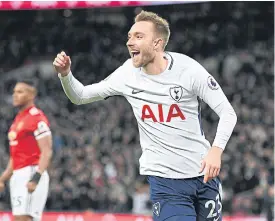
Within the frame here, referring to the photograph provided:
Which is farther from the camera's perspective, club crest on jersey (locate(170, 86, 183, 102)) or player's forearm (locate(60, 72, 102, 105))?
player's forearm (locate(60, 72, 102, 105))

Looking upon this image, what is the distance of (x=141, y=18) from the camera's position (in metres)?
5.04

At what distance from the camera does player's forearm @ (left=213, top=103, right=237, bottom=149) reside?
4.73m

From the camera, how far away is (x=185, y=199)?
4969 millimetres

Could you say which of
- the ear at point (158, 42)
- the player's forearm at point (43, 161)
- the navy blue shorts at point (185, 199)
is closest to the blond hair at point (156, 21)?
the ear at point (158, 42)

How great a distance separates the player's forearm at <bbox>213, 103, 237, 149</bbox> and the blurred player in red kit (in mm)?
3113

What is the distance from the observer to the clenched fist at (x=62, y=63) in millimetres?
4848

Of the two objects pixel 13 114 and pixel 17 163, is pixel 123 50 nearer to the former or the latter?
pixel 13 114

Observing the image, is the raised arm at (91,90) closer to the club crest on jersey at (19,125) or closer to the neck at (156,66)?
the neck at (156,66)

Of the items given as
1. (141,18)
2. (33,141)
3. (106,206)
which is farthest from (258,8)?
(141,18)

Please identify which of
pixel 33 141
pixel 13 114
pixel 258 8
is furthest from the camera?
pixel 258 8

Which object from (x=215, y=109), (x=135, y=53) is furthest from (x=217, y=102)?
(x=135, y=53)

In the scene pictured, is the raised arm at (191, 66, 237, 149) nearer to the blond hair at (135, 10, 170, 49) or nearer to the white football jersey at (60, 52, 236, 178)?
the white football jersey at (60, 52, 236, 178)

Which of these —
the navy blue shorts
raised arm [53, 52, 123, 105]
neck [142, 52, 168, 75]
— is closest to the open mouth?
neck [142, 52, 168, 75]

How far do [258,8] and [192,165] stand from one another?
1368 cm
